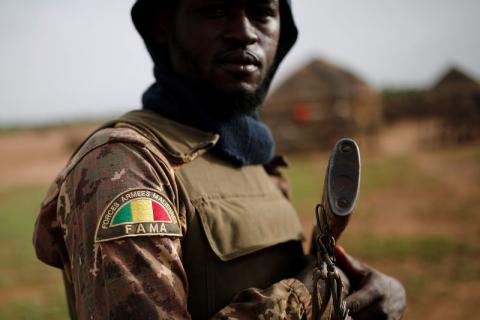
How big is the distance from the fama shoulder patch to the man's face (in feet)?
1.90

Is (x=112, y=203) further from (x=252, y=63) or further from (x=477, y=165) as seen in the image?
(x=477, y=165)

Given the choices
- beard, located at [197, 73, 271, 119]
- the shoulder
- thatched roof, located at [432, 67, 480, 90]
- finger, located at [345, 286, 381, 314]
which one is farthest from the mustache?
thatched roof, located at [432, 67, 480, 90]

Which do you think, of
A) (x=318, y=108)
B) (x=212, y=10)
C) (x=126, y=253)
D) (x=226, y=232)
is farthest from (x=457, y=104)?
(x=126, y=253)

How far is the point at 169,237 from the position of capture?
120cm

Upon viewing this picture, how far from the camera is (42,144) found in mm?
37938

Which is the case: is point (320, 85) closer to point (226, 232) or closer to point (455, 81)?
point (455, 81)

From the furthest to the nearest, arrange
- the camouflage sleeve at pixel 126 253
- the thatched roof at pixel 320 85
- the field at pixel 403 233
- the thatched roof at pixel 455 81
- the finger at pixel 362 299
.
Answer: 1. the thatched roof at pixel 455 81
2. the thatched roof at pixel 320 85
3. the field at pixel 403 233
4. the finger at pixel 362 299
5. the camouflage sleeve at pixel 126 253

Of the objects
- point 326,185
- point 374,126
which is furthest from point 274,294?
point 374,126

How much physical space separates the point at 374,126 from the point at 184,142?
804 inches

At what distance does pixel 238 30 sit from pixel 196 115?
33 centimetres

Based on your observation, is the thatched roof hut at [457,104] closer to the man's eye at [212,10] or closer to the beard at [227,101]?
the beard at [227,101]

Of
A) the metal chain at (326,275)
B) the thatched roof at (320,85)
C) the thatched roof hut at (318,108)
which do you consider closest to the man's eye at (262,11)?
the metal chain at (326,275)

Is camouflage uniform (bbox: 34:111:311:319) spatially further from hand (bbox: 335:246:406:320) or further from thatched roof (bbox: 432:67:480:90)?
thatched roof (bbox: 432:67:480:90)

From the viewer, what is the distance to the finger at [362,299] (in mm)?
1522
